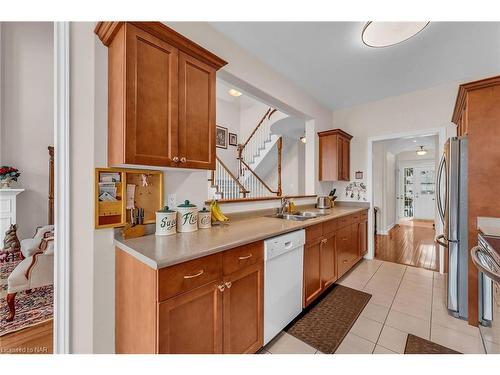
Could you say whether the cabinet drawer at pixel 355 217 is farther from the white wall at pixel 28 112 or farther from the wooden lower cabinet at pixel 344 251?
the white wall at pixel 28 112

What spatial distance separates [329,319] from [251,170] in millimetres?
3614

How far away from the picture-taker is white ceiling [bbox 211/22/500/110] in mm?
1980

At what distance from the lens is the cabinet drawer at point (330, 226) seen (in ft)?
7.52

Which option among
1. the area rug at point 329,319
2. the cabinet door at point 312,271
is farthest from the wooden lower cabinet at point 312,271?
the area rug at point 329,319

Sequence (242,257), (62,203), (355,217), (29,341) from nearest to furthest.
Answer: (62,203), (242,257), (29,341), (355,217)

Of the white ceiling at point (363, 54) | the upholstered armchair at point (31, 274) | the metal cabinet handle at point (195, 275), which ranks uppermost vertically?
the white ceiling at point (363, 54)

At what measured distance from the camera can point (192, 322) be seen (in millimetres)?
1122

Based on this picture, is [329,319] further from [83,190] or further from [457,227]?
[83,190]

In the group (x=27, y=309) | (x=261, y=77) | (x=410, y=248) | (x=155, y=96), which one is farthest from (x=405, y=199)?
(x=27, y=309)

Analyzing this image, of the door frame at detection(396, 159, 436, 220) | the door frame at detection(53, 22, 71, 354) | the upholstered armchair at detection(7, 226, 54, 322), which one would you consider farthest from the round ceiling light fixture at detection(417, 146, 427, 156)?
the upholstered armchair at detection(7, 226, 54, 322)

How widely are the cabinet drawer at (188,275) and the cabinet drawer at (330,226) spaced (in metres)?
1.45

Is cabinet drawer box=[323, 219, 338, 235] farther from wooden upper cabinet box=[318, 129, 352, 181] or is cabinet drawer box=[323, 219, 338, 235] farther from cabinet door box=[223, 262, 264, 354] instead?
wooden upper cabinet box=[318, 129, 352, 181]

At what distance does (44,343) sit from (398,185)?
9436mm

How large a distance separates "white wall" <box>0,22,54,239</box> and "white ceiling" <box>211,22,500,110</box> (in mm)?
3668
